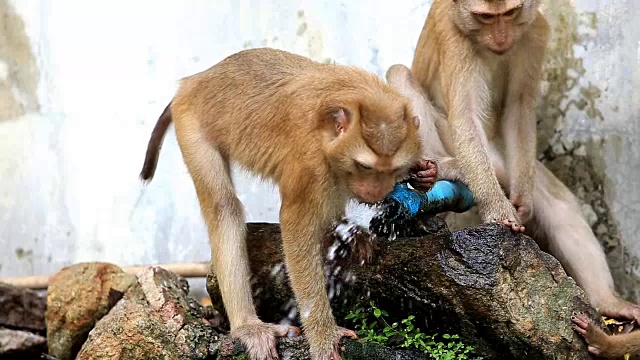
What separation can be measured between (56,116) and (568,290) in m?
5.77

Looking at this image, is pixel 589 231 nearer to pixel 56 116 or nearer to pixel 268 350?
pixel 268 350

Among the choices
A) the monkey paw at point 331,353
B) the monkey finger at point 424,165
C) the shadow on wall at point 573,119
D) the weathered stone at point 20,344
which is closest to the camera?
the monkey paw at point 331,353

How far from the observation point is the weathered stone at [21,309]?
25.9 ft

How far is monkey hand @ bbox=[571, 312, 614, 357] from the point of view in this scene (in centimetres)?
573

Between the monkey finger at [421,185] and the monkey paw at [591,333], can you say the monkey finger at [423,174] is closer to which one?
the monkey finger at [421,185]

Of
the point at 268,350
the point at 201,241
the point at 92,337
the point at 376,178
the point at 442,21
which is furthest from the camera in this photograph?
the point at 201,241

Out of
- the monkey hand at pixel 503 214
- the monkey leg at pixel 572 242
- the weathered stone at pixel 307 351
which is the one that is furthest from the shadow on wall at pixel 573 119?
the weathered stone at pixel 307 351

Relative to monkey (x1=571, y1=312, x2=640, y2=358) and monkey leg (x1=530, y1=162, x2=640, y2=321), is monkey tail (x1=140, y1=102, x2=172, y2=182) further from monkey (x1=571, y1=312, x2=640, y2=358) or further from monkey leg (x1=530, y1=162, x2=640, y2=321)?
monkey (x1=571, y1=312, x2=640, y2=358)

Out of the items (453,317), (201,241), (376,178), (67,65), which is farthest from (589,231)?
(67,65)

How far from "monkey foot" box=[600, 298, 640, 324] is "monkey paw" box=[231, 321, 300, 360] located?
2.50 meters

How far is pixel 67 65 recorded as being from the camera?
9.30m

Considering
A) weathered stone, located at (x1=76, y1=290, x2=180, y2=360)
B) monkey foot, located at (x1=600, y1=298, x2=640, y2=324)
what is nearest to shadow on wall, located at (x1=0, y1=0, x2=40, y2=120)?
weathered stone, located at (x1=76, y1=290, x2=180, y2=360)

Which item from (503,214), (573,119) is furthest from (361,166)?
(573,119)

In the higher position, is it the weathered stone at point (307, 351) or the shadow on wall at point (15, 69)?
the shadow on wall at point (15, 69)
